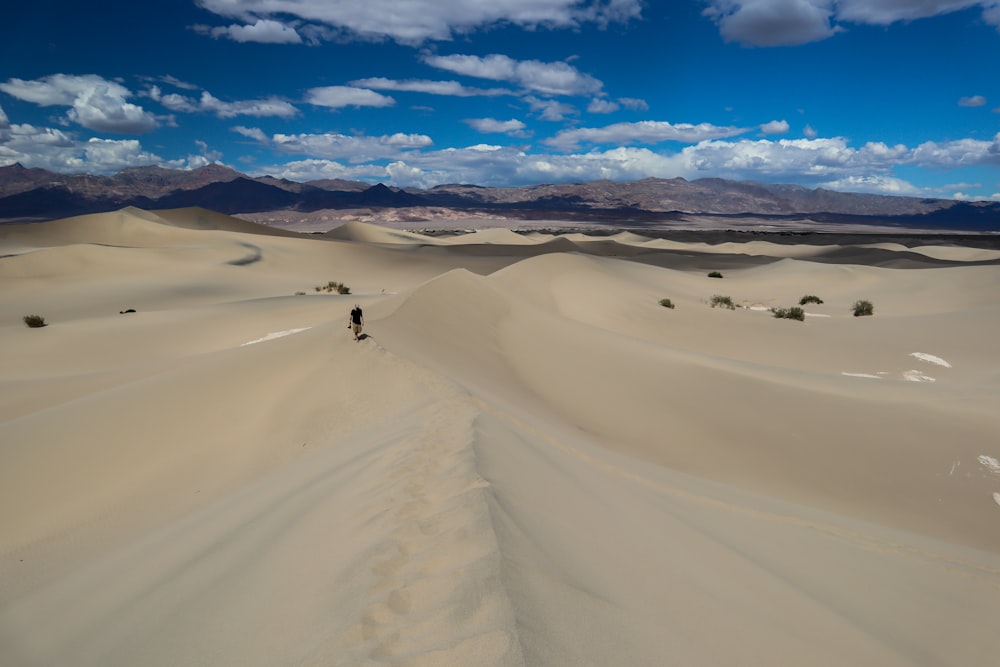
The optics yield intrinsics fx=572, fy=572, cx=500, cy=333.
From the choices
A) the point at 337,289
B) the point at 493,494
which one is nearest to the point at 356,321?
the point at 493,494

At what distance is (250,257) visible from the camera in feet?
129

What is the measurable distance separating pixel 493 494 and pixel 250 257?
39905 millimetres

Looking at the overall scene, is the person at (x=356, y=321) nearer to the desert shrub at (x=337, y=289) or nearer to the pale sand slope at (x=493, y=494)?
the pale sand slope at (x=493, y=494)

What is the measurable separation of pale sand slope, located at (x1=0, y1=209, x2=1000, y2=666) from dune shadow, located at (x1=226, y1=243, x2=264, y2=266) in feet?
68.3

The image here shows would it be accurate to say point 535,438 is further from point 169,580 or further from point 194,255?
point 194,255

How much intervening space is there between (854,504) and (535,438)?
181 inches

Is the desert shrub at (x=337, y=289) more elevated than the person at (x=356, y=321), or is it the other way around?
the person at (x=356, y=321)

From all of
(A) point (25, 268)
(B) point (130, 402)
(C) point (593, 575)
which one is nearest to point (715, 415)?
(C) point (593, 575)

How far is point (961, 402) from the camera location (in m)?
10.1

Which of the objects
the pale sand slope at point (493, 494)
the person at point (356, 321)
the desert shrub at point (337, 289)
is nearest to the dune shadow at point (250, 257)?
the desert shrub at point (337, 289)

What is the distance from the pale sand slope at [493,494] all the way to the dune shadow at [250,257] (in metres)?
20.8

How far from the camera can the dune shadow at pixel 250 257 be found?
37.5 metres

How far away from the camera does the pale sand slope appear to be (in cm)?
311

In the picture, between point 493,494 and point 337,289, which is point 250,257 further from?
point 493,494
